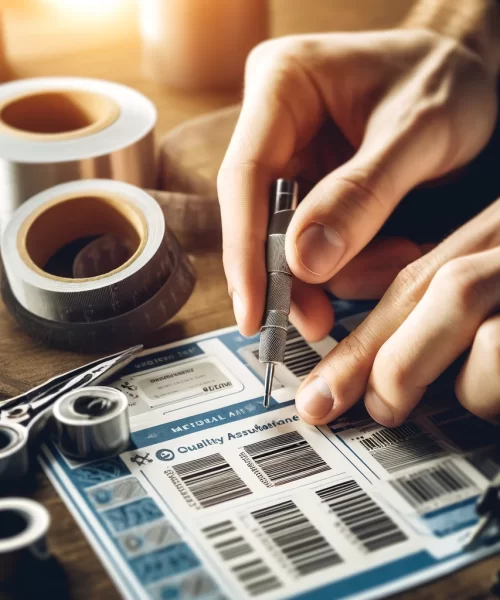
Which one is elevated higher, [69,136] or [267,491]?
[69,136]

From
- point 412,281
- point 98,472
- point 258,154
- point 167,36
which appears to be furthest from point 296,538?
point 167,36

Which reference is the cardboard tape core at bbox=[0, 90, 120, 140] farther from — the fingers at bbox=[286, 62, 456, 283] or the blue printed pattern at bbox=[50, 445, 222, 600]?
the blue printed pattern at bbox=[50, 445, 222, 600]

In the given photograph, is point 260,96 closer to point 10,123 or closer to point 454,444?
point 10,123

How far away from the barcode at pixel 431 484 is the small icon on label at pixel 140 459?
0.18 meters

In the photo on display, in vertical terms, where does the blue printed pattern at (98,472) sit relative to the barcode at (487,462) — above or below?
below

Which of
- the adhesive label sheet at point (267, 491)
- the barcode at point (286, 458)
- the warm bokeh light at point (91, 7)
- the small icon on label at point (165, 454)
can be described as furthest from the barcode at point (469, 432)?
the warm bokeh light at point (91, 7)

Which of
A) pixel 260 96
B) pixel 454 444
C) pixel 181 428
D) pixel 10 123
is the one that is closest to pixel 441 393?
pixel 454 444

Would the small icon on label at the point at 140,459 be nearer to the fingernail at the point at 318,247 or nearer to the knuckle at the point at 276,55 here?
the fingernail at the point at 318,247

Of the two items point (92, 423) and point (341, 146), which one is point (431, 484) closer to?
point (92, 423)

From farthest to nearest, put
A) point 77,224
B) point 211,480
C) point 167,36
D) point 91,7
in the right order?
point 91,7
point 167,36
point 77,224
point 211,480

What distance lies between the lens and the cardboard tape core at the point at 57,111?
910mm

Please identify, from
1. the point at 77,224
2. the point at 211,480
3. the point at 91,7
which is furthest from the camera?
the point at 91,7

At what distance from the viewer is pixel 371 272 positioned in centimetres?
80

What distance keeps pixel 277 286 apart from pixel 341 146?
286 mm
